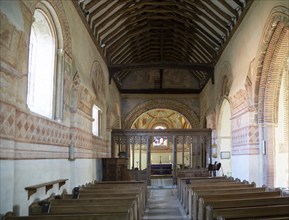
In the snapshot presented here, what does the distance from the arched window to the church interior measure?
24 mm

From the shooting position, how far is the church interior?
560 cm

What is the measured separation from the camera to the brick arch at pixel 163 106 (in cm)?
2094

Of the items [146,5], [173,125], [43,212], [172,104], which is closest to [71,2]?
[146,5]

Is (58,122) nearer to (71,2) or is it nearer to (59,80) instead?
(59,80)

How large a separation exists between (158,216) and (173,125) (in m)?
21.1

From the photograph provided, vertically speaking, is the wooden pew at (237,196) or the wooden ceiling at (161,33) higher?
the wooden ceiling at (161,33)

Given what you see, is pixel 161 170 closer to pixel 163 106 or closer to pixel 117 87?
pixel 163 106

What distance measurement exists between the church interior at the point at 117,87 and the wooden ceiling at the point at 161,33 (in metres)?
0.05

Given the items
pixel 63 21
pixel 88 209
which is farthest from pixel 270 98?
pixel 88 209

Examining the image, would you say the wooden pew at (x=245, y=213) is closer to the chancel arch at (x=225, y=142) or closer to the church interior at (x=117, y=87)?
the church interior at (x=117, y=87)

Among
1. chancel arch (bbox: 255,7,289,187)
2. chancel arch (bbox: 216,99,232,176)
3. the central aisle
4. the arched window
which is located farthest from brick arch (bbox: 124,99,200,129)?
the arched window

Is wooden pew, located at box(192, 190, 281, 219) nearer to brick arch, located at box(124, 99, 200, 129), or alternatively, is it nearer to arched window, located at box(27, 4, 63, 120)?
arched window, located at box(27, 4, 63, 120)

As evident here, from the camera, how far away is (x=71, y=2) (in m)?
8.94

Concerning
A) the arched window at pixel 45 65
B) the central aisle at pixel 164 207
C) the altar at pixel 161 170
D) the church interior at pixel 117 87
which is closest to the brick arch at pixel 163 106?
the church interior at pixel 117 87
